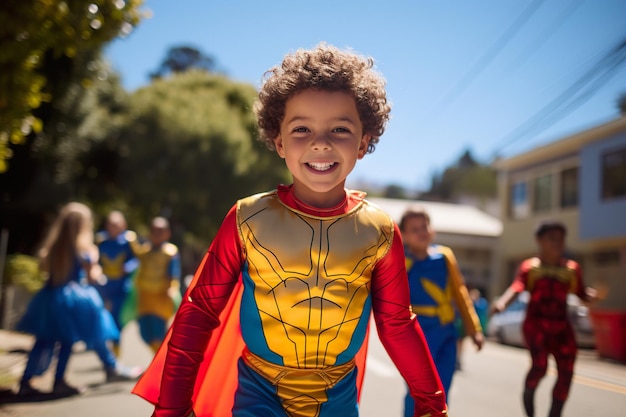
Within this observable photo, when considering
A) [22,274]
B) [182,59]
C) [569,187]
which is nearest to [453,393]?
[22,274]

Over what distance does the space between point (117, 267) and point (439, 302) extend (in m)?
6.05

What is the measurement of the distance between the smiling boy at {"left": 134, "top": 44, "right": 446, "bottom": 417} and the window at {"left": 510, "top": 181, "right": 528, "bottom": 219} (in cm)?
2687

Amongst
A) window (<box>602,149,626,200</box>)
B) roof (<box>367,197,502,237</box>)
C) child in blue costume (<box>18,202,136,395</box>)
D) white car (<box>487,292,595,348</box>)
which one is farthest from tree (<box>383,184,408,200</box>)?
child in blue costume (<box>18,202,136,395</box>)

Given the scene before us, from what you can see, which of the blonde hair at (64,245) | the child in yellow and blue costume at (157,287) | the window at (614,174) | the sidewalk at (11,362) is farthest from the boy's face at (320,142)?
the window at (614,174)

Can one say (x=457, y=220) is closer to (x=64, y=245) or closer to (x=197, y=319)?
(x=64, y=245)

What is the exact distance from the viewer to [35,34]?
20.7 feet

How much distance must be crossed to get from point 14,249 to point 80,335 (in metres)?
13.9

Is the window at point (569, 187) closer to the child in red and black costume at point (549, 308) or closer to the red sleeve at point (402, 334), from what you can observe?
the child in red and black costume at point (549, 308)

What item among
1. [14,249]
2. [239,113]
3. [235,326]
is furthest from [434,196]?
[235,326]

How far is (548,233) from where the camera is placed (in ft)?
21.0

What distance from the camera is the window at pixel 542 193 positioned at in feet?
86.5

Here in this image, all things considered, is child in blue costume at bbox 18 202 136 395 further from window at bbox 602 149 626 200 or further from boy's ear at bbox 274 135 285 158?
window at bbox 602 149 626 200

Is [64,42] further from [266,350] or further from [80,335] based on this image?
[266,350]

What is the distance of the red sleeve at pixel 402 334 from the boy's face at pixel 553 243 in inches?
165
